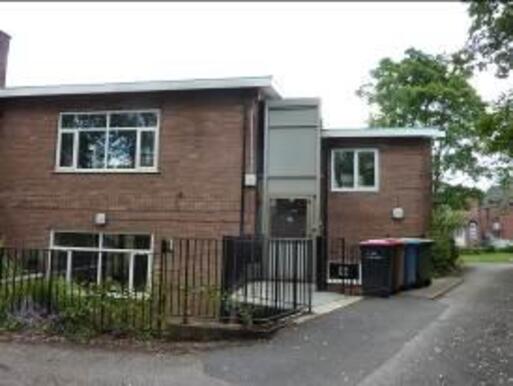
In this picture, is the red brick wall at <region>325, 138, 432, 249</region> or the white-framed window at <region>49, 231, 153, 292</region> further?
the red brick wall at <region>325, 138, 432, 249</region>

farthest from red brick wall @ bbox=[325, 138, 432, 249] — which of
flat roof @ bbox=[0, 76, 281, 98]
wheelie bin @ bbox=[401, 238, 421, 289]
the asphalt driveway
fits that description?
the asphalt driveway

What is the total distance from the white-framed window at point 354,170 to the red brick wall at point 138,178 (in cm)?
531

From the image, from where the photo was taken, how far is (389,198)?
70.3 ft

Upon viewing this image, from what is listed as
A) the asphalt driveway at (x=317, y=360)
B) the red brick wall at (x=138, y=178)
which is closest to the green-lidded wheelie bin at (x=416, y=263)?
the red brick wall at (x=138, y=178)

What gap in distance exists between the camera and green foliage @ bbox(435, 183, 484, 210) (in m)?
36.4

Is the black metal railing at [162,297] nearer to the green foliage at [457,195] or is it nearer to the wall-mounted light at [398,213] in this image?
the wall-mounted light at [398,213]

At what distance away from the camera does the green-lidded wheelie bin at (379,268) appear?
53.3 ft

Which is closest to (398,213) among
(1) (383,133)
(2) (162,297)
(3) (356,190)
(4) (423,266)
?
(3) (356,190)

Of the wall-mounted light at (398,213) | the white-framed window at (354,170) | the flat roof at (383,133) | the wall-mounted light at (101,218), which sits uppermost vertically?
the flat roof at (383,133)

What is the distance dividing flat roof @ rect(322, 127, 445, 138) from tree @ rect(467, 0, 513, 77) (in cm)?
571

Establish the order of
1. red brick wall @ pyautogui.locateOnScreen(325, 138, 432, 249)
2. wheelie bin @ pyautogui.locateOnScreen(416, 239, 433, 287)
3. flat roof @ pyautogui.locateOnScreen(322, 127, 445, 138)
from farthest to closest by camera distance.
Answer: red brick wall @ pyautogui.locateOnScreen(325, 138, 432, 249), flat roof @ pyautogui.locateOnScreen(322, 127, 445, 138), wheelie bin @ pyautogui.locateOnScreen(416, 239, 433, 287)

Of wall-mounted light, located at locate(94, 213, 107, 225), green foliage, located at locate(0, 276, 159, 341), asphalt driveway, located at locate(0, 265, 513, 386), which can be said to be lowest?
asphalt driveway, located at locate(0, 265, 513, 386)

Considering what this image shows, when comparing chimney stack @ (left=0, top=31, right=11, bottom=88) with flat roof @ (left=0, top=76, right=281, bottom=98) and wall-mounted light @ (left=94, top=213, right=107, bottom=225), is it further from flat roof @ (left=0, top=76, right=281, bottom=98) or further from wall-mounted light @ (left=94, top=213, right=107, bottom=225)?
wall-mounted light @ (left=94, top=213, right=107, bottom=225)

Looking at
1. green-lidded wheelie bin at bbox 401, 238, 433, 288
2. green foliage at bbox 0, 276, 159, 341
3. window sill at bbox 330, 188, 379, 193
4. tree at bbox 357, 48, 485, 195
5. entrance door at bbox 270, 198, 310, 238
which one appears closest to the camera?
green foliage at bbox 0, 276, 159, 341
